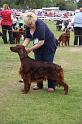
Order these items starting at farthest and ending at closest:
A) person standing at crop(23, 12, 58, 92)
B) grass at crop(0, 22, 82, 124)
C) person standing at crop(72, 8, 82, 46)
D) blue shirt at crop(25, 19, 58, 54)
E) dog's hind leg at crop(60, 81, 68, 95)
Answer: person standing at crop(72, 8, 82, 46), dog's hind leg at crop(60, 81, 68, 95), blue shirt at crop(25, 19, 58, 54), person standing at crop(23, 12, 58, 92), grass at crop(0, 22, 82, 124)

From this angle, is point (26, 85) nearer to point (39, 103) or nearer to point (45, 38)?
point (39, 103)

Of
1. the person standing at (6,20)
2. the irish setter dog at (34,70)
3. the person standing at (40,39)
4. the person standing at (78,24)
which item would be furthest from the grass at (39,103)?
the person standing at (6,20)

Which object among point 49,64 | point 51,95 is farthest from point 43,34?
point 51,95

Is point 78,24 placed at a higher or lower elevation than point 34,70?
lower

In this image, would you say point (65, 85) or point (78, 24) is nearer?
point (65, 85)

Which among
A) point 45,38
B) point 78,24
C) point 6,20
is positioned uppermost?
point 45,38

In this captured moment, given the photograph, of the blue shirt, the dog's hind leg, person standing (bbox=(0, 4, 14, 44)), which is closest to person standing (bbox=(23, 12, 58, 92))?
the blue shirt

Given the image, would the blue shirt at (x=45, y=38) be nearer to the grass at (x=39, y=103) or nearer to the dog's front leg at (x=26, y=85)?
the dog's front leg at (x=26, y=85)

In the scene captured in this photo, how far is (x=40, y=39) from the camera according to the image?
28.1ft

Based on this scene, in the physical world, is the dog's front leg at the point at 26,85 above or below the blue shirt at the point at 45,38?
below

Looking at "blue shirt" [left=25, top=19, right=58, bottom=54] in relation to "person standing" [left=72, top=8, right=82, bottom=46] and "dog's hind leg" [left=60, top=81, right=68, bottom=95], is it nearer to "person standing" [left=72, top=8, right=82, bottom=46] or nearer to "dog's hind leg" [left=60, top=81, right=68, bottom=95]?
"dog's hind leg" [left=60, top=81, right=68, bottom=95]

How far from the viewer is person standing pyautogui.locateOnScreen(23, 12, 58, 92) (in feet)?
27.7

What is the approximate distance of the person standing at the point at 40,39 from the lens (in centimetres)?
845

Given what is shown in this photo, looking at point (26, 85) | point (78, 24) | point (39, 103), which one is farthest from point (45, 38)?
point (78, 24)
